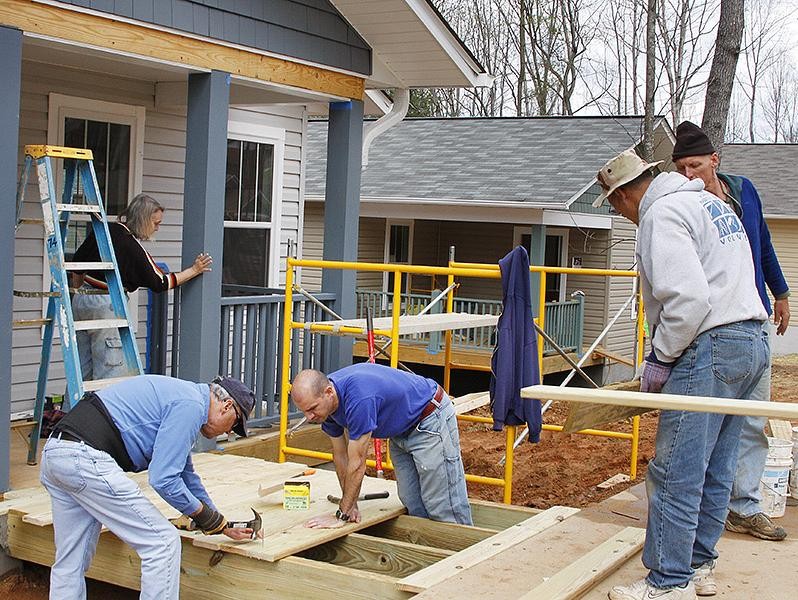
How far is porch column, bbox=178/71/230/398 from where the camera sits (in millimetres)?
7582

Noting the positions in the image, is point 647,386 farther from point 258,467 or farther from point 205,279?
point 205,279

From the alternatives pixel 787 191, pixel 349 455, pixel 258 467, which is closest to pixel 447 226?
pixel 787 191

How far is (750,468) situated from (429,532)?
1.82 m

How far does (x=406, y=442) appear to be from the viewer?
5.89m

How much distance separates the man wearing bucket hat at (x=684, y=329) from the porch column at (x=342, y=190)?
16.4 feet

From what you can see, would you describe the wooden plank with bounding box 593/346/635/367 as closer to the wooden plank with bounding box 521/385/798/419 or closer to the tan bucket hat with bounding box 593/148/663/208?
the tan bucket hat with bounding box 593/148/663/208

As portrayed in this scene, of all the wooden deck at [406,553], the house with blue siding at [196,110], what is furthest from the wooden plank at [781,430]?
the house with blue siding at [196,110]

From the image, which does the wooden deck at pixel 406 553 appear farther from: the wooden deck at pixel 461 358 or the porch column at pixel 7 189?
the wooden deck at pixel 461 358

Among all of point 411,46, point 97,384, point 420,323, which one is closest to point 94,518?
point 97,384

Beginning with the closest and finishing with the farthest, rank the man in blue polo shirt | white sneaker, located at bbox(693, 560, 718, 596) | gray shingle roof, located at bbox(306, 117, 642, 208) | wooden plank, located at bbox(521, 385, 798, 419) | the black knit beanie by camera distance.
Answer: wooden plank, located at bbox(521, 385, 798, 419), white sneaker, located at bbox(693, 560, 718, 596), the black knit beanie, the man in blue polo shirt, gray shingle roof, located at bbox(306, 117, 642, 208)

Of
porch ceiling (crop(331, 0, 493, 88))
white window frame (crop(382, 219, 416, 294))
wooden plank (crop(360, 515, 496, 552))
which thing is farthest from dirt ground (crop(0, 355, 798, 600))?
white window frame (crop(382, 219, 416, 294))

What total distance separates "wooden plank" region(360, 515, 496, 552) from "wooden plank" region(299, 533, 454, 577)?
0.96ft

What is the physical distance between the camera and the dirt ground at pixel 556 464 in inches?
359

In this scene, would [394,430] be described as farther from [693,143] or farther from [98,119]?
[98,119]
